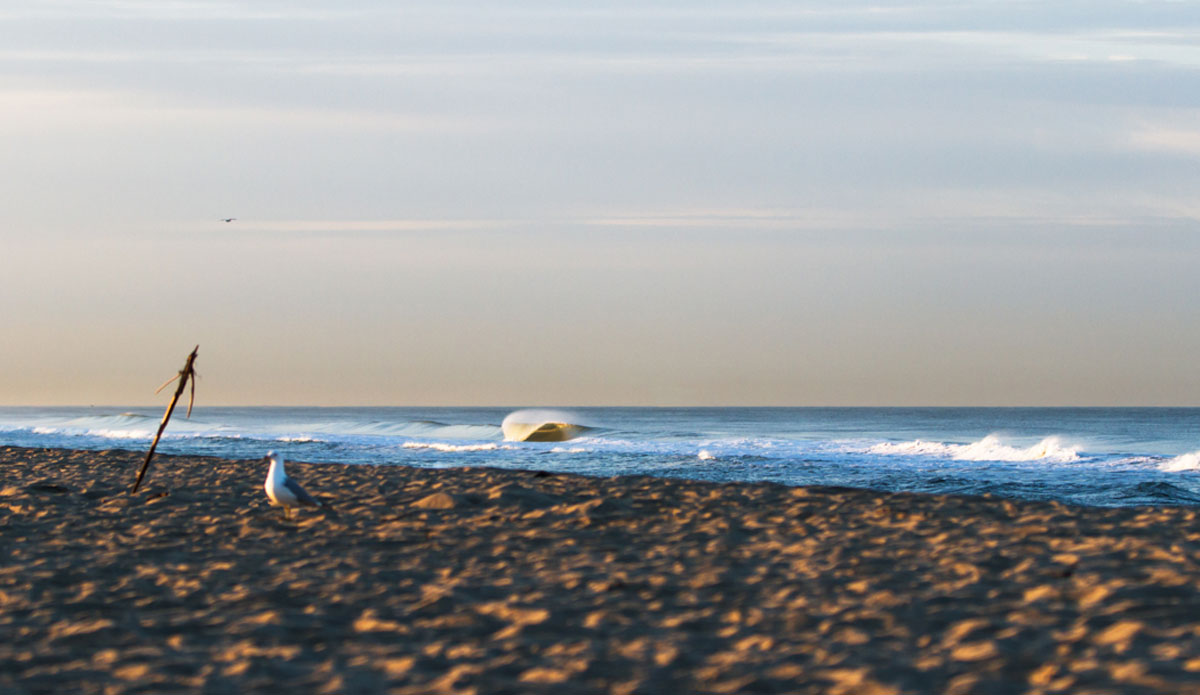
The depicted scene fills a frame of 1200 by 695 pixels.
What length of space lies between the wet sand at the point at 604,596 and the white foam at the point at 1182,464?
17.6 m

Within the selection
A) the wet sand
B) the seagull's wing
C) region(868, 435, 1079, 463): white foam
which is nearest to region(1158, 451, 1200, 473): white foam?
region(868, 435, 1079, 463): white foam

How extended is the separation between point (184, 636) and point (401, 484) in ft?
25.3

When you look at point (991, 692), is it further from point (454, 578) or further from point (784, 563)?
point (454, 578)

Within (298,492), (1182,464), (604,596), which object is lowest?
(1182,464)

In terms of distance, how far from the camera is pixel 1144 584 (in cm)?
702

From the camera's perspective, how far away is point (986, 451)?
33.0 m

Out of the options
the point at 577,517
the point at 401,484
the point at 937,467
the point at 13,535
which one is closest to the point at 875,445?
the point at 937,467

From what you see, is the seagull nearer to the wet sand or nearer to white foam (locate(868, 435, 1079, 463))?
the wet sand

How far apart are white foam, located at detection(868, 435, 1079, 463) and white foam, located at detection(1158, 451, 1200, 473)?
2.42 metres

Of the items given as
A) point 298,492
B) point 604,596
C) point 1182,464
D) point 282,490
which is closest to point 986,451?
point 1182,464

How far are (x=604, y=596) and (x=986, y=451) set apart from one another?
28.6 metres

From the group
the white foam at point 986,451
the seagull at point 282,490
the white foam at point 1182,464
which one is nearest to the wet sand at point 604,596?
the seagull at point 282,490

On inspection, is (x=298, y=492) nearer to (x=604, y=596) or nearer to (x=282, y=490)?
(x=282, y=490)

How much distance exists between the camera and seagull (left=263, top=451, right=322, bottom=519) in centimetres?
1065
